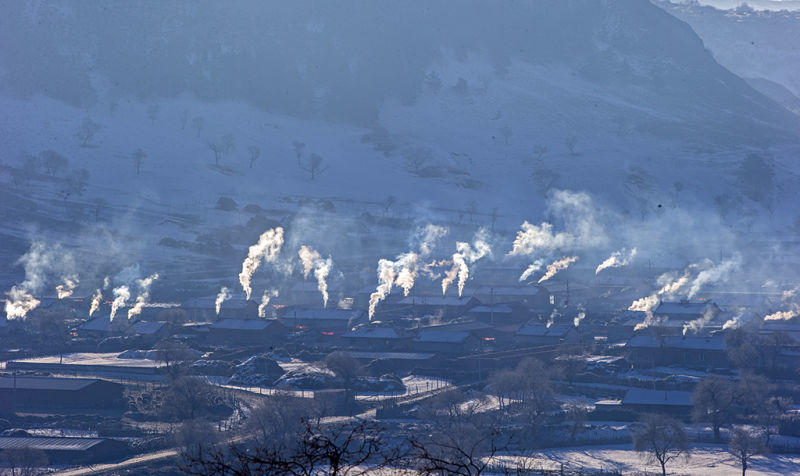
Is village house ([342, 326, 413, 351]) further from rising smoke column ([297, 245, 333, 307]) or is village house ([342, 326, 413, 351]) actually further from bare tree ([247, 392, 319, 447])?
rising smoke column ([297, 245, 333, 307])

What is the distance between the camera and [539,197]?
161875mm

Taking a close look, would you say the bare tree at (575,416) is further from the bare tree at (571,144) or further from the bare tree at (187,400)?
the bare tree at (571,144)

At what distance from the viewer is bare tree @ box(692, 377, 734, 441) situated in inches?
1900

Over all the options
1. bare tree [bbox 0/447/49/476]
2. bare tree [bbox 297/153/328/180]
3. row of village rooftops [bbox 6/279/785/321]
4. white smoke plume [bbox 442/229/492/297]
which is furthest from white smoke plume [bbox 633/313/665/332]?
bare tree [bbox 297/153/328/180]

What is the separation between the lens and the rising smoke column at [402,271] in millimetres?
92875

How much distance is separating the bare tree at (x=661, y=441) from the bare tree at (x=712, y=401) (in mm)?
4359

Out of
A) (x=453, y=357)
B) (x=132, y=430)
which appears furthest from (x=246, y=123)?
(x=132, y=430)

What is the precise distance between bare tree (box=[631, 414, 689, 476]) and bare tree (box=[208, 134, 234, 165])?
133 metres

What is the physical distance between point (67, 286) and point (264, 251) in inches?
961

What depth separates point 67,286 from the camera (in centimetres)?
10512

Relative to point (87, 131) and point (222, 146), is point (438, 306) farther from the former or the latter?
point (87, 131)

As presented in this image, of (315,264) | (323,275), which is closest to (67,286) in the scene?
(315,264)

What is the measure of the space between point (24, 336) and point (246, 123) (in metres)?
113

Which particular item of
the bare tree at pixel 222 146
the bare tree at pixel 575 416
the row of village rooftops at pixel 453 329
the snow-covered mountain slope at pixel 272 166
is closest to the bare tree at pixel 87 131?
the snow-covered mountain slope at pixel 272 166
